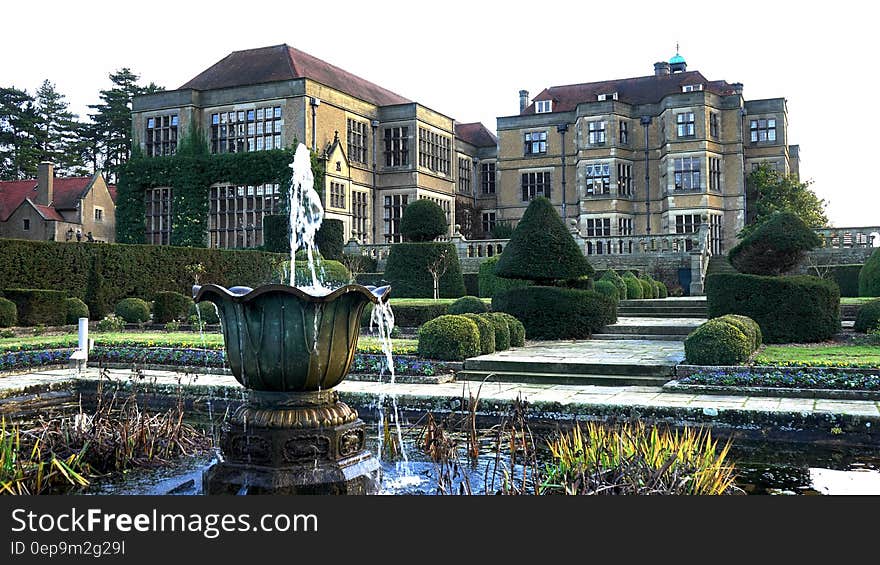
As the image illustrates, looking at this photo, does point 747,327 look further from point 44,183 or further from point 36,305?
point 44,183

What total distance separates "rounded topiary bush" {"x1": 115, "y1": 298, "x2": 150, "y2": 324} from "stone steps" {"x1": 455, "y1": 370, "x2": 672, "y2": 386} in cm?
1409

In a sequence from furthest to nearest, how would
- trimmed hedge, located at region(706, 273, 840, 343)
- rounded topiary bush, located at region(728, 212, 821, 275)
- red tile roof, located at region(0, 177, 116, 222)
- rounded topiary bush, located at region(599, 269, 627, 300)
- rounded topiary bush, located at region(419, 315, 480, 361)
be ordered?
red tile roof, located at region(0, 177, 116, 222), rounded topiary bush, located at region(599, 269, 627, 300), rounded topiary bush, located at region(728, 212, 821, 275), trimmed hedge, located at region(706, 273, 840, 343), rounded topiary bush, located at region(419, 315, 480, 361)

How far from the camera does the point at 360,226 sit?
3744 cm

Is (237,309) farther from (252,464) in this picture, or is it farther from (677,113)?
(677,113)

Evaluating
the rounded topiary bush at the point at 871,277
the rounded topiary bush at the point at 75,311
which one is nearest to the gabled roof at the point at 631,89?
the rounded topiary bush at the point at 871,277

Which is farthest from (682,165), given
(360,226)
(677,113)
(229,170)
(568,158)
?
(229,170)

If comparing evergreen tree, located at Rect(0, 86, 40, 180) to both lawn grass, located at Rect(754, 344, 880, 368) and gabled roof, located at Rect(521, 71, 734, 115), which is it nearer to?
gabled roof, located at Rect(521, 71, 734, 115)

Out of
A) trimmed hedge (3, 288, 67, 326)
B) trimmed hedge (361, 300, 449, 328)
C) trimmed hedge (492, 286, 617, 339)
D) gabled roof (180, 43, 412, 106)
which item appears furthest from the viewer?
gabled roof (180, 43, 412, 106)

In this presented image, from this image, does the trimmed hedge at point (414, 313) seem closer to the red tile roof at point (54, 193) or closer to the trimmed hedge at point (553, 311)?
the trimmed hedge at point (553, 311)

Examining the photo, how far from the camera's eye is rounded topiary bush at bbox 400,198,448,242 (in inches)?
1145

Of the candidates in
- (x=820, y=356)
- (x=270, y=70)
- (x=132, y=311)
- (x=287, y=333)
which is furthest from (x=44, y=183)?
(x=287, y=333)

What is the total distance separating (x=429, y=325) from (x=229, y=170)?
23796mm

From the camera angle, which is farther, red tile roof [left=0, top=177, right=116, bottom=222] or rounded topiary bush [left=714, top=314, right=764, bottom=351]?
red tile roof [left=0, top=177, right=116, bottom=222]

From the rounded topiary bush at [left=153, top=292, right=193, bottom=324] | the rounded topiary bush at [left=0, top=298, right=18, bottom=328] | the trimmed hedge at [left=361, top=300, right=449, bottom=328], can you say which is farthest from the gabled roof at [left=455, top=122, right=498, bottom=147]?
the rounded topiary bush at [left=0, top=298, right=18, bottom=328]
